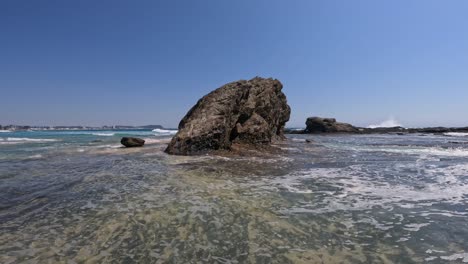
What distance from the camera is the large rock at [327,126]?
70.4 meters

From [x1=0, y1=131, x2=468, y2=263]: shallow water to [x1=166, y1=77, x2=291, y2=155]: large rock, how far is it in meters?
7.40

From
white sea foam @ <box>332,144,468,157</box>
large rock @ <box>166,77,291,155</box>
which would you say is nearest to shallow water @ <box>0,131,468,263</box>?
large rock @ <box>166,77,291,155</box>

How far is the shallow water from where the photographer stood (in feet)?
14.4

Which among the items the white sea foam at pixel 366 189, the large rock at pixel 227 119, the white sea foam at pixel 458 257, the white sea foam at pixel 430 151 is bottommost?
the white sea foam at pixel 458 257

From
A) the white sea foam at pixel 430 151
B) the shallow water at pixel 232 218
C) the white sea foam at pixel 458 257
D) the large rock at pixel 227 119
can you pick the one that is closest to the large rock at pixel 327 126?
the large rock at pixel 227 119

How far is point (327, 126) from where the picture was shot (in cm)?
7075

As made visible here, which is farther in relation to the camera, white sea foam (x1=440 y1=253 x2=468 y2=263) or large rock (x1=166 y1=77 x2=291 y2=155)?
large rock (x1=166 y1=77 x2=291 y2=155)

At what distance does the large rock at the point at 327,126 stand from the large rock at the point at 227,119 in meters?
43.6

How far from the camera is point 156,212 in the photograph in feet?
20.7

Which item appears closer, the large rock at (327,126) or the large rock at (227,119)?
the large rock at (227,119)

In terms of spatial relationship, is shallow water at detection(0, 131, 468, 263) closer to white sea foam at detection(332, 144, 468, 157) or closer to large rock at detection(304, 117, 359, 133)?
white sea foam at detection(332, 144, 468, 157)

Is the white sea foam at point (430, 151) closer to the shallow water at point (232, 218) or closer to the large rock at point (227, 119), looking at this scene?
the large rock at point (227, 119)

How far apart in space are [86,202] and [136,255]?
343 cm

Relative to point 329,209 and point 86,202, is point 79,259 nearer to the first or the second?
point 86,202
